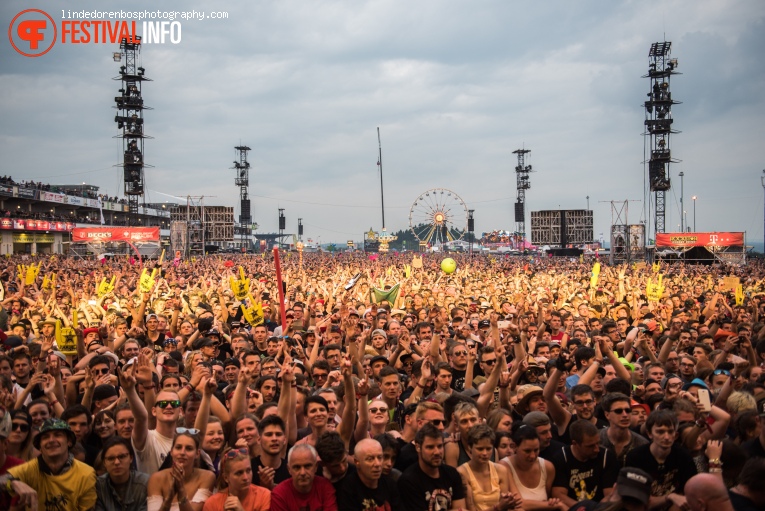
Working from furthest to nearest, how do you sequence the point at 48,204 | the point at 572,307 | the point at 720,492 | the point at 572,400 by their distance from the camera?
the point at 48,204 < the point at 572,307 < the point at 572,400 < the point at 720,492

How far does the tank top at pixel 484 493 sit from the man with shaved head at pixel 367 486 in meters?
0.56

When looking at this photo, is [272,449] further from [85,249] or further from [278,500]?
[85,249]

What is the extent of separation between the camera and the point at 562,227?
2581 inches

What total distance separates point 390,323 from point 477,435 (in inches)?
230

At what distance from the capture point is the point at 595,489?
16.5 feet

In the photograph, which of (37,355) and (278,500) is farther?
(37,355)

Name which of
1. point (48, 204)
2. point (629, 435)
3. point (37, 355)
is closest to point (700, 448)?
point (629, 435)

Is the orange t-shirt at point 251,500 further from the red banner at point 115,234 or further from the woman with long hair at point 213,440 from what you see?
the red banner at point 115,234

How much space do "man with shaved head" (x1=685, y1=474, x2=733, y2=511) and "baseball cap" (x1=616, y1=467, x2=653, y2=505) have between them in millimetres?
222

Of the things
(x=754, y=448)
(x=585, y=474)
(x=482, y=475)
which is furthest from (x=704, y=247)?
(x=482, y=475)

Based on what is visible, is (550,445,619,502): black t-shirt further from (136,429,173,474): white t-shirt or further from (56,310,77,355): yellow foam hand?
(56,310,77,355): yellow foam hand

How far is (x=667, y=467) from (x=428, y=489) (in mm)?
1739

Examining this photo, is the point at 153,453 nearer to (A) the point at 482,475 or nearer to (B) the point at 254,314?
(A) the point at 482,475

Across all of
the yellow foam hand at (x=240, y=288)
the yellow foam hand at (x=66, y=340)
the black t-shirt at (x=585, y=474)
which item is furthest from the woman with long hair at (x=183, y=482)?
the yellow foam hand at (x=240, y=288)
